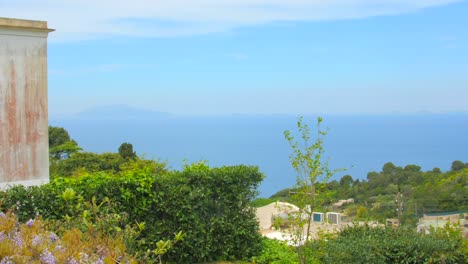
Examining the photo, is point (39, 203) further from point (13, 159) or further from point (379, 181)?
point (379, 181)

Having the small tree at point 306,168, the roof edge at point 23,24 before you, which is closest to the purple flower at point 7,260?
the small tree at point 306,168

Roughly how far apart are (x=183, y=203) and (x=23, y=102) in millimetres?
4396

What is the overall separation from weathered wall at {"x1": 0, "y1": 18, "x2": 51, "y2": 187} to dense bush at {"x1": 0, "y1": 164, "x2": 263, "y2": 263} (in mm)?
2716

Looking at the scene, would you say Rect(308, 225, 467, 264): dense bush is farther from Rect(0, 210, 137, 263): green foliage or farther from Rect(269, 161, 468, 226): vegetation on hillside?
Rect(0, 210, 137, 263): green foliage

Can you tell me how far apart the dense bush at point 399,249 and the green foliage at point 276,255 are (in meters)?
1.07

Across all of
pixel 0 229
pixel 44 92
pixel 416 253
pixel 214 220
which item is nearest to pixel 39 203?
pixel 214 220

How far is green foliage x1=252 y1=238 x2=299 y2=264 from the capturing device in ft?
35.1

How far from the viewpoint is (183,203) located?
10094 millimetres

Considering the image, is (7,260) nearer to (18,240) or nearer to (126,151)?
(18,240)

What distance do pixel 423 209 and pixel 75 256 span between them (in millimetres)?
17838

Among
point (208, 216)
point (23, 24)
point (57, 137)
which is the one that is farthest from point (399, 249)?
point (57, 137)

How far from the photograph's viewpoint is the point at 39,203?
8648 mm

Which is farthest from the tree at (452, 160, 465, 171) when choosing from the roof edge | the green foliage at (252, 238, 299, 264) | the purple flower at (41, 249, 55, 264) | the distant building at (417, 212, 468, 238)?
the purple flower at (41, 249, 55, 264)

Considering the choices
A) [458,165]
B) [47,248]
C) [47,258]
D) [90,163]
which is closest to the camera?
[47,258]
